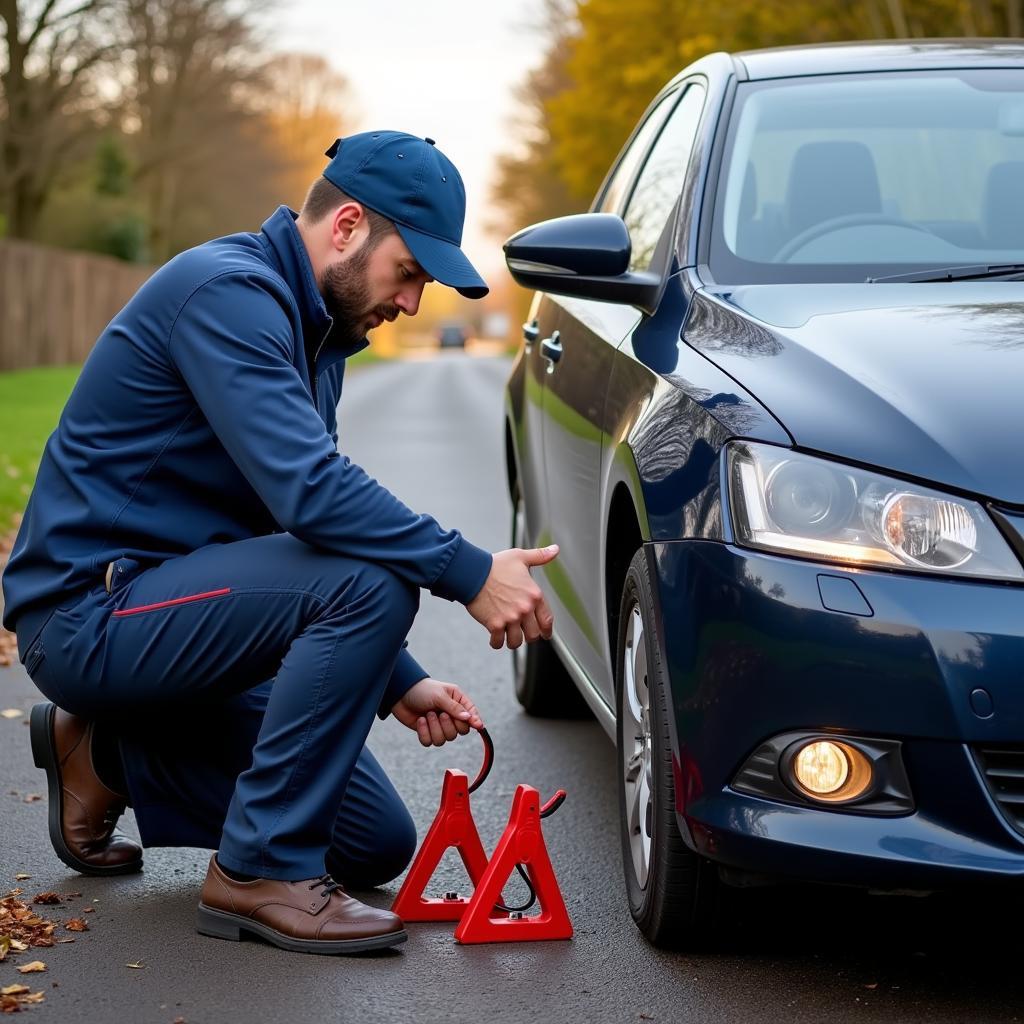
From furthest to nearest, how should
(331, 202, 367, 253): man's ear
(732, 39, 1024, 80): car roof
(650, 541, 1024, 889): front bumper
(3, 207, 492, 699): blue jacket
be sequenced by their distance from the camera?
(732, 39, 1024, 80): car roof < (331, 202, 367, 253): man's ear < (3, 207, 492, 699): blue jacket < (650, 541, 1024, 889): front bumper

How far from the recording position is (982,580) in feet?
9.48

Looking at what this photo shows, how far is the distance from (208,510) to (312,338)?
42cm

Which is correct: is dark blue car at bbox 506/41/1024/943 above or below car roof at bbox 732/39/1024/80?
below

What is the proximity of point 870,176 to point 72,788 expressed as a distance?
2.30 metres

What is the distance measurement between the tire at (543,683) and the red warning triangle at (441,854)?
5.77 feet

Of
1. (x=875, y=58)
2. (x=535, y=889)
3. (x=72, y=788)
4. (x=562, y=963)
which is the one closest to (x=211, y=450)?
(x=72, y=788)

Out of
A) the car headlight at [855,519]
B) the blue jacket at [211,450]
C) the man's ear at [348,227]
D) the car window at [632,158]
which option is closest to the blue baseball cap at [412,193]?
the man's ear at [348,227]

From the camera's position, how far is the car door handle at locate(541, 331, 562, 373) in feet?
16.1

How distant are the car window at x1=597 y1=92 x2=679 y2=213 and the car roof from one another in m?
0.36

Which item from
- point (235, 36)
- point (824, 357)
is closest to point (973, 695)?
point (824, 357)

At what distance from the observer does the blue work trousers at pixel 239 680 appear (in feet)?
11.3

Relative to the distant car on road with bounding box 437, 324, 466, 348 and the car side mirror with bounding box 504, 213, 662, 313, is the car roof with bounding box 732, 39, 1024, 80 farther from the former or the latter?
the distant car on road with bounding box 437, 324, 466, 348

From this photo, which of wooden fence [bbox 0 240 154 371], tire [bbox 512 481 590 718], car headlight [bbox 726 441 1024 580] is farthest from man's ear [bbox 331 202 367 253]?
wooden fence [bbox 0 240 154 371]

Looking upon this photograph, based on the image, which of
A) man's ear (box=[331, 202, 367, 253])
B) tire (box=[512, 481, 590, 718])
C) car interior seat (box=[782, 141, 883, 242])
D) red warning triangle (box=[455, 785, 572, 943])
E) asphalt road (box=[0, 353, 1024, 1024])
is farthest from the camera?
tire (box=[512, 481, 590, 718])
